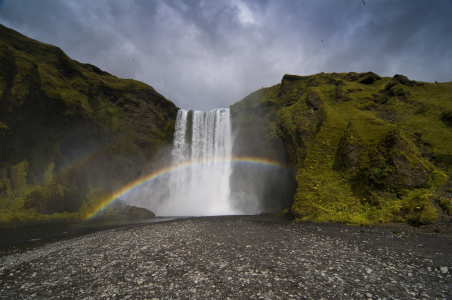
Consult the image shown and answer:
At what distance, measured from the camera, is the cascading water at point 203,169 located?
4962 cm

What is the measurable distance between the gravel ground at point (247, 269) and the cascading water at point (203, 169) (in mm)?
37203

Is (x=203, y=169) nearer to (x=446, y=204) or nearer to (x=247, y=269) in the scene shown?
(x=446, y=204)

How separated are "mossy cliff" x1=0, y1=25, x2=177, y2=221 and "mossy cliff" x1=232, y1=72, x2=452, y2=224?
36269mm

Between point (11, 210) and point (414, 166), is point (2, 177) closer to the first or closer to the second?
point (11, 210)

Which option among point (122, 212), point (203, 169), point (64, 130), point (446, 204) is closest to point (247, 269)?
point (446, 204)

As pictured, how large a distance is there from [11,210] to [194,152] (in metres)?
34.0

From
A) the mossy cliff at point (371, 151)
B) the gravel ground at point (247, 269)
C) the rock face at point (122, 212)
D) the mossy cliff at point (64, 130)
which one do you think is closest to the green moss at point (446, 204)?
the mossy cliff at point (371, 151)

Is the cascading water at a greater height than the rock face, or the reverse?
the cascading water

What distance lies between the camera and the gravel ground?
5883mm

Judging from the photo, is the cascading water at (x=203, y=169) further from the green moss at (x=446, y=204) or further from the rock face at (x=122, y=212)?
the green moss at (x=446, y=204)

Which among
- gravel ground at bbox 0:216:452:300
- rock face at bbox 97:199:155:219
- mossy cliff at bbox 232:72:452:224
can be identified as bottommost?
rock face at bbox 97:199:155:219

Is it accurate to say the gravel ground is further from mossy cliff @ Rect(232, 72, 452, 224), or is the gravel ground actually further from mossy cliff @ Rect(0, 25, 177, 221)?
mossy cliff @ Rect(0, 25, 177, 221)

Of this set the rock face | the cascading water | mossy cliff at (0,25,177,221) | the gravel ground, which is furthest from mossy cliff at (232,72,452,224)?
mossy cliff at (0,25,177,221)

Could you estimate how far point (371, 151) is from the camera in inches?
765
